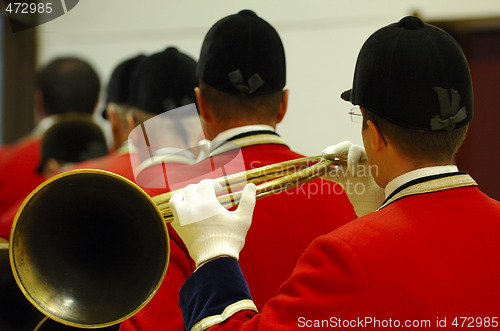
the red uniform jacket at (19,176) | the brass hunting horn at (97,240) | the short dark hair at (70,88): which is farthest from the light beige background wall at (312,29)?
the red uniform jacket at (19,176)

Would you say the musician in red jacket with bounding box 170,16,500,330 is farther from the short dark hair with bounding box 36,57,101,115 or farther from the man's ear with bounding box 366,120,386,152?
the short dark hair with bounding box 36,57,101,115

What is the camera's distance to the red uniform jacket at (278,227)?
1.40 meters

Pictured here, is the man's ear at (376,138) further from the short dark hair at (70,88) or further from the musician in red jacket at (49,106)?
the short dark hair at (70,88)

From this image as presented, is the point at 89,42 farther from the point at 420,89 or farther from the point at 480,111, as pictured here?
the point at 420,89

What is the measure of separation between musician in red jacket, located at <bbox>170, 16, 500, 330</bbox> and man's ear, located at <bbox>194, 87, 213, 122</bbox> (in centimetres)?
34

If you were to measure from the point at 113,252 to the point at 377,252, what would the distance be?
1.93 ft

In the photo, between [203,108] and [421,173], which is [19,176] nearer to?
[203,108]

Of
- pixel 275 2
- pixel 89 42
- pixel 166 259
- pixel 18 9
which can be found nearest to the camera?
pixel 166 259

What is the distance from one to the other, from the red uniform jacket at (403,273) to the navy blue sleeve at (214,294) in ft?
0.17

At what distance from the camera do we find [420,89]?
1097 millimetres

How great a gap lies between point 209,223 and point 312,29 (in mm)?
1035

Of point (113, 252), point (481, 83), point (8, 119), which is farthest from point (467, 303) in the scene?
point (8, 119)

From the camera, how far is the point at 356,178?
142 cm

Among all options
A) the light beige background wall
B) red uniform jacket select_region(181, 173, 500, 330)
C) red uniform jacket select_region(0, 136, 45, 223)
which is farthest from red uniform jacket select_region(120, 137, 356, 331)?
red uniform jacket select_region(0, 136, 45, 223)
